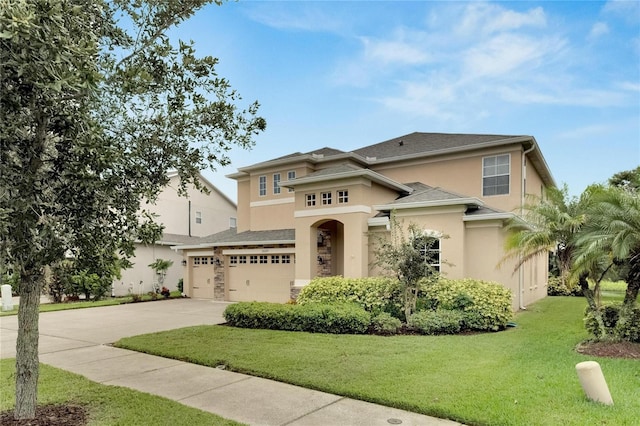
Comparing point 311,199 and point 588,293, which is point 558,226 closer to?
point 588,293

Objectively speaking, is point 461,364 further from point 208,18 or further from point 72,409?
point 208,18

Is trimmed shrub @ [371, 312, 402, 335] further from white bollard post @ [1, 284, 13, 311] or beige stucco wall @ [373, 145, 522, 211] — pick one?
white bollard post @ [1, 284, 13, 311]

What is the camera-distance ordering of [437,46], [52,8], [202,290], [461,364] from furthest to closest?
[202,290], [437,46], [461,364], [52,8]

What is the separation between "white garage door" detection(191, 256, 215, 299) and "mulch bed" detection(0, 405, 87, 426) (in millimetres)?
15193

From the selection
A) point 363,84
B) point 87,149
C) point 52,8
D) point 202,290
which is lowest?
point 202,290

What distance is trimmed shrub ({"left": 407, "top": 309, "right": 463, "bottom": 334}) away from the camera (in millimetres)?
10102

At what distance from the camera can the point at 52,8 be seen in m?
3.37

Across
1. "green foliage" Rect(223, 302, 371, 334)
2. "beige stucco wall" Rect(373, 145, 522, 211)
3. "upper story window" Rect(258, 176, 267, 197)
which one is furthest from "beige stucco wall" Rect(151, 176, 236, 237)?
"green foliage" Rect(223, 302, 371, 334)

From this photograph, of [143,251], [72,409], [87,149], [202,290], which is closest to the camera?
[87,149]

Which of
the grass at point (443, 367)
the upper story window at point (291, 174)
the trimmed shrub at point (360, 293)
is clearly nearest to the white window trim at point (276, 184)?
the upper story window at point (291, 174)

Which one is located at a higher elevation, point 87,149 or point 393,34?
point 393,34

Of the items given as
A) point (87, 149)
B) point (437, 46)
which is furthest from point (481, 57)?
point (87, 149)

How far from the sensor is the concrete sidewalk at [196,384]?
16.4ft

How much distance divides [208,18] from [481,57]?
32.5 ft
